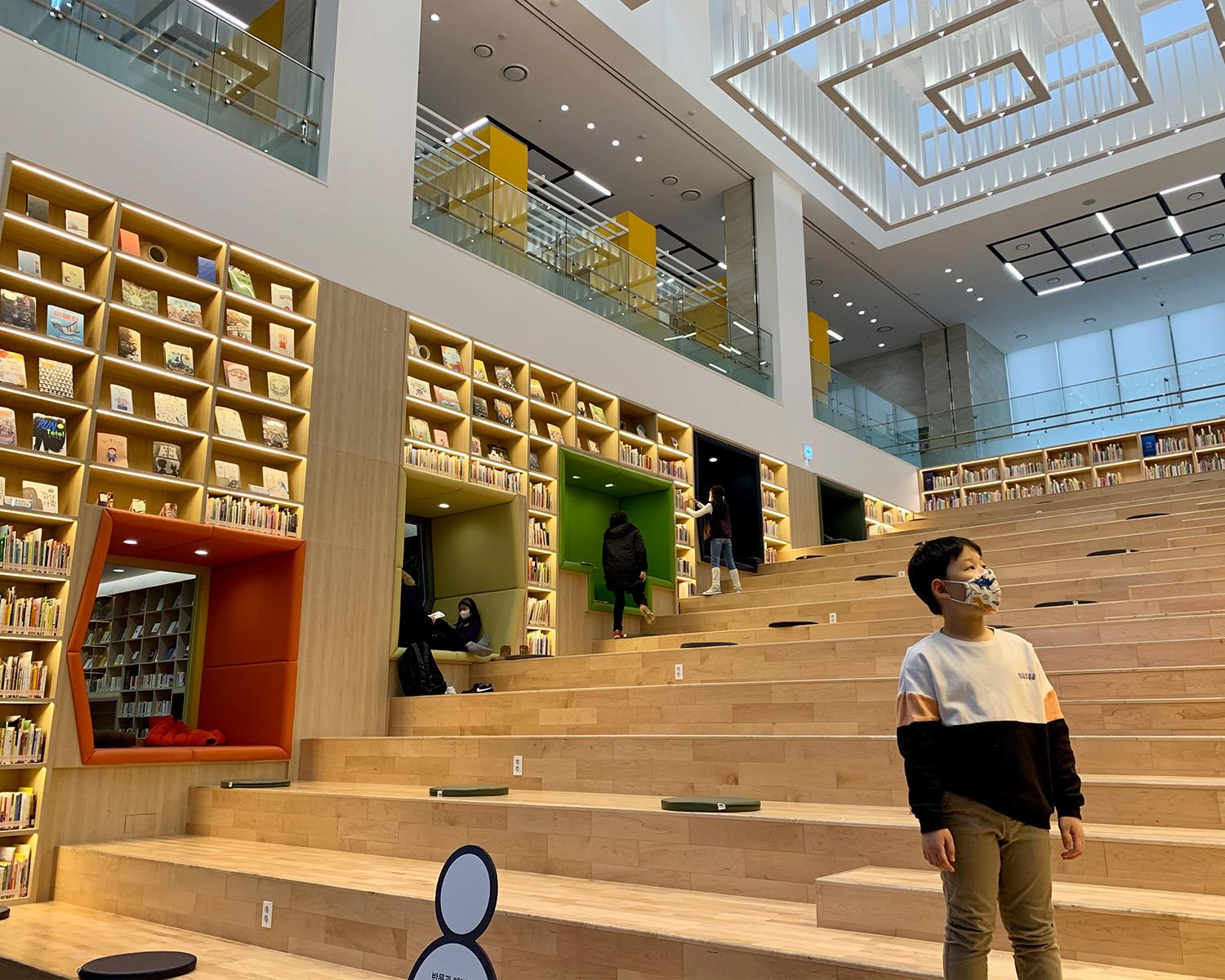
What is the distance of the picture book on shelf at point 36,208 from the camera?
6083 millimetres

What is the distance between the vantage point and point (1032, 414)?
15734 mm

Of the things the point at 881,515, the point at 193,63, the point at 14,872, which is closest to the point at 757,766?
the point at 14,872

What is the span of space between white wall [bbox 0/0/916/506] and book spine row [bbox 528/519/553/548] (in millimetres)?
1643

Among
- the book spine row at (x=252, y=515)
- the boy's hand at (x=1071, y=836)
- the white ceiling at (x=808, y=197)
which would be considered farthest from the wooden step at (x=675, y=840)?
the white ceiling at (x=808, y=197)

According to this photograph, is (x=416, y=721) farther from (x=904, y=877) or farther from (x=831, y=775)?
(x=904, y=877)

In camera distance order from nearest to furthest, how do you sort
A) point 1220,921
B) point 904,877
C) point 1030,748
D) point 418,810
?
point 1030,748
point 1220,921
point 904,877
point 418,810

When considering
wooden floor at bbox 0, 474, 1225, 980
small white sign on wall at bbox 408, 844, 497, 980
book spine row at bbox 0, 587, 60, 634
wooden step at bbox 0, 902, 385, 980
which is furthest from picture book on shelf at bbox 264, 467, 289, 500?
small white sign on wall at bbox 408, 844, 497, 980

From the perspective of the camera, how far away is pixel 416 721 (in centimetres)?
719

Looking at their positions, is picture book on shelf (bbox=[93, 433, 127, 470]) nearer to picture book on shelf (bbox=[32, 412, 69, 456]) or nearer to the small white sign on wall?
picture book on shelf (bbox=[32, 412, 69, 456])

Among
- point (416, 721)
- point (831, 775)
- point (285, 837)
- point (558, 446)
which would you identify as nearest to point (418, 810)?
point (285, 837)

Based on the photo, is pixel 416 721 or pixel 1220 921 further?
pixel 416 721

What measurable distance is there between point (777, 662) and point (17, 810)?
4.53 m

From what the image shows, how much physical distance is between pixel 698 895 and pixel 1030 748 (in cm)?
190

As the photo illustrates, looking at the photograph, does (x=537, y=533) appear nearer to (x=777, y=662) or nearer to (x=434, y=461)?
(x=434, y=461)
